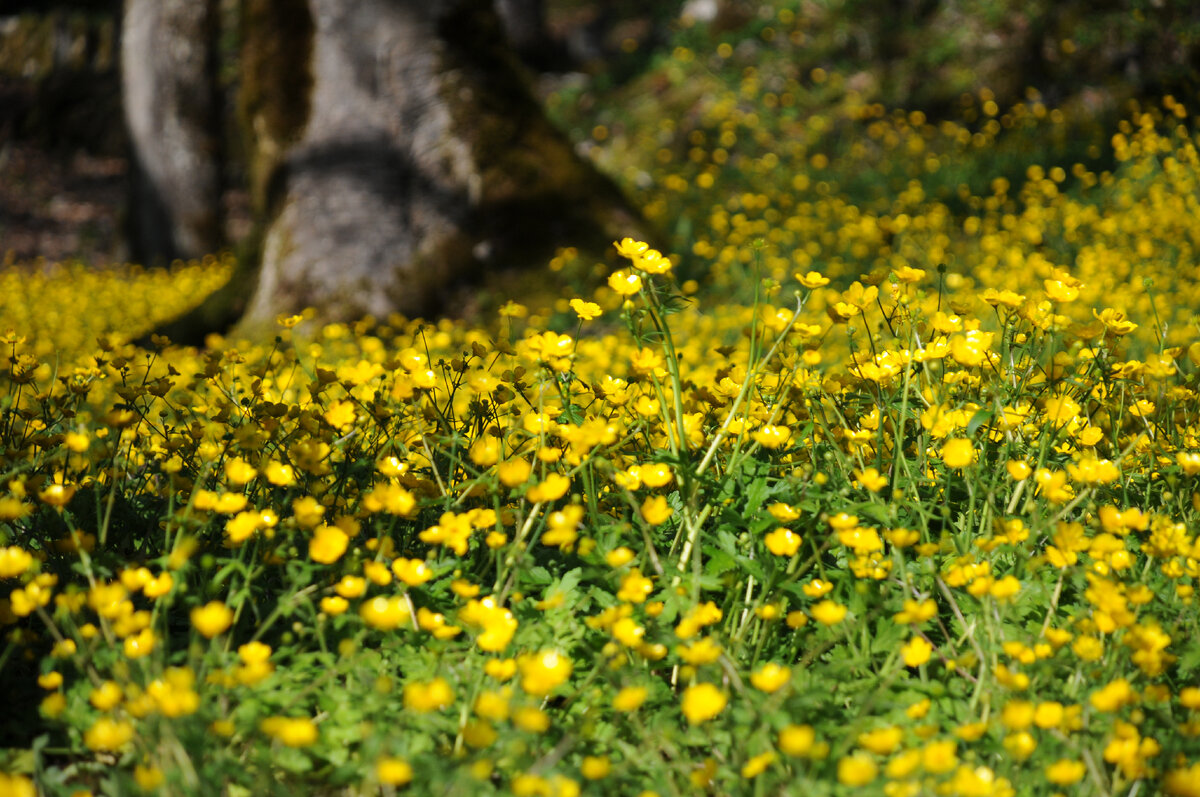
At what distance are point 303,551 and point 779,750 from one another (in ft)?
3.31

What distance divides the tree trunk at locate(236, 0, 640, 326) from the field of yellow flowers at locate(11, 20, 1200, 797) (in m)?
2.30

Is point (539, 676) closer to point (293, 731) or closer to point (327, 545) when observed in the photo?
point (293, 731)

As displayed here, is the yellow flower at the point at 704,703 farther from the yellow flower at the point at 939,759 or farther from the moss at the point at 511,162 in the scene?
the moss at the point at 511,162

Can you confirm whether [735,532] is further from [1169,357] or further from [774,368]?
[1169,357]

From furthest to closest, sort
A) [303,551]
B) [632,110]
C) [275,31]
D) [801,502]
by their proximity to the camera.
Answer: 1. [632,110]
2. [275,31]
3. [303,551]
4. [801,502]

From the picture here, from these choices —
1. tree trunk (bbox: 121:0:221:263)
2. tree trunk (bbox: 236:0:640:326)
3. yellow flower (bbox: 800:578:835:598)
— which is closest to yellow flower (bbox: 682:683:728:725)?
yellow flower (bbox: 800:578:835:598)

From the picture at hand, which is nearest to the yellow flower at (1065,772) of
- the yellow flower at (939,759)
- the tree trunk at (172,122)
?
the yellow flower at (939,759)

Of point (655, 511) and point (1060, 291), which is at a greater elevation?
point (1060, 291)

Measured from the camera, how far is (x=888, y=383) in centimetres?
195

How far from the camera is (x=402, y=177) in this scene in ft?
16.0

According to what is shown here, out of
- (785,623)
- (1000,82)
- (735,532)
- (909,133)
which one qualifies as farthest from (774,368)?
(1000,82)

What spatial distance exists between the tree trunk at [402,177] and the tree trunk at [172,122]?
A: 173 inches

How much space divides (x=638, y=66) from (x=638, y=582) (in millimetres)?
11859

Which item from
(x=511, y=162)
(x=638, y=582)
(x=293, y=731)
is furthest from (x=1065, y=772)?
(x=511, y=162)
